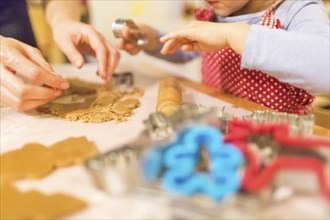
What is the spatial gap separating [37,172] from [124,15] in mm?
863

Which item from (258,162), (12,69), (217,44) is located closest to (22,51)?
(12,69)

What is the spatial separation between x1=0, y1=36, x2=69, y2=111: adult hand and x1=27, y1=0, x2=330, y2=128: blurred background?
247 mm

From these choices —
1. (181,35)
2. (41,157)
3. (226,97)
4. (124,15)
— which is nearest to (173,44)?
(181,35)

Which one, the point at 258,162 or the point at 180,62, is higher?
the point at 180,62

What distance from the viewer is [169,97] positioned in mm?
548

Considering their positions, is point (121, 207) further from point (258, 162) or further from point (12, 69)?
point (12, 69)

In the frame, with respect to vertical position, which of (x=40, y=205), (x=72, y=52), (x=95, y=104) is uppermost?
(x=72, y=52)

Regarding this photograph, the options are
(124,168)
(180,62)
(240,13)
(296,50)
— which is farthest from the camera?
(180,62)

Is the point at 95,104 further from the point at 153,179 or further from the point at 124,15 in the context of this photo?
the point at 124,15

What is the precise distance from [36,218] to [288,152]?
0.20 metres

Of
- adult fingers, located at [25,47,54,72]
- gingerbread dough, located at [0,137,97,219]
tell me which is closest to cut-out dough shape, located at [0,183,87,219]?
gingerbread dough, located at [0,137,97,219]

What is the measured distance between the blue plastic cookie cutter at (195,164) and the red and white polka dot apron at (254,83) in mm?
320

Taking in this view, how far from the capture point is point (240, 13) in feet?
2.25

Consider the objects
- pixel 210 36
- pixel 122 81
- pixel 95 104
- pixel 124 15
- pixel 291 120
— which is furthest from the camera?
pixel 124 15
